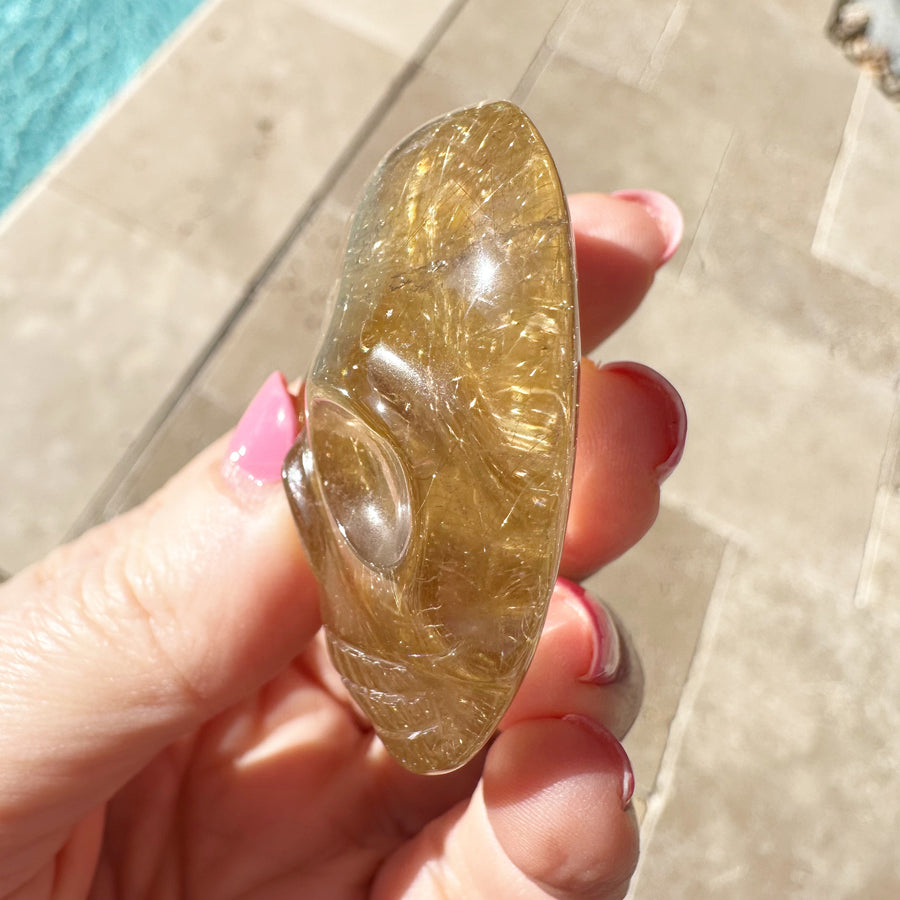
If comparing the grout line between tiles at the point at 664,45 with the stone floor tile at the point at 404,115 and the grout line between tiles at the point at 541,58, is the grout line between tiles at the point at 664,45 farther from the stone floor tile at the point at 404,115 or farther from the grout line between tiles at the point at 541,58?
the stone floor tile at the point at 404,115

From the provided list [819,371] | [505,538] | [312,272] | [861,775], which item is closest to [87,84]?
[312,272]

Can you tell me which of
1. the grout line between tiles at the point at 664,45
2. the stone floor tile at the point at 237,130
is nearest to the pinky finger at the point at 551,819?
the stone floor tile at the point at 237,130

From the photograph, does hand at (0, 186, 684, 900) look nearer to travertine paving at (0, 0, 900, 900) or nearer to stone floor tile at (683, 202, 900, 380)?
travertine paving at (0, 0, 900, 900)

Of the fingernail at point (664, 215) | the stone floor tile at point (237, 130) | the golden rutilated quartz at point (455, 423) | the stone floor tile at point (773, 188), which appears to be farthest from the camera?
the stone floor tile at point (773, 188)

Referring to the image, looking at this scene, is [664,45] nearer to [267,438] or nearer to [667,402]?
[667,402]

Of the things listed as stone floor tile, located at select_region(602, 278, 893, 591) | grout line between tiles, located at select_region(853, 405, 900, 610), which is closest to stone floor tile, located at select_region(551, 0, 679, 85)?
stone floor tile, located at select_region(602, 278, 893, 591)

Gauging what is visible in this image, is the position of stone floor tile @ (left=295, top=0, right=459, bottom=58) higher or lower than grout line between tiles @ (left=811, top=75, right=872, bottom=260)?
lower
